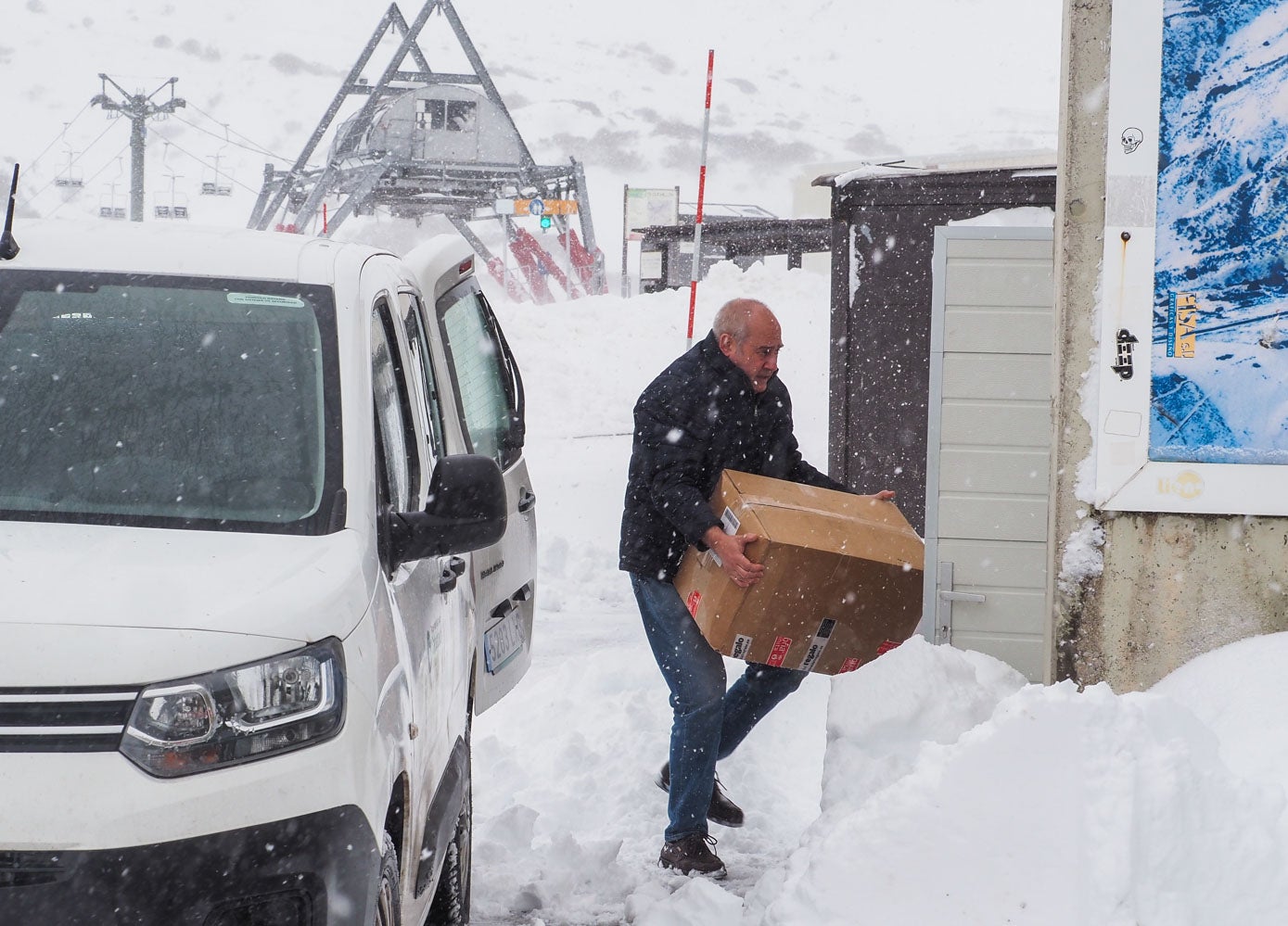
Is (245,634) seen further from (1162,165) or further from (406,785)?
(1162,165)

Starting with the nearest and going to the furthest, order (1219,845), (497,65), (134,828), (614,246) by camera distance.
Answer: (134,828)
(1219,845)
(614,246)
(497,65)

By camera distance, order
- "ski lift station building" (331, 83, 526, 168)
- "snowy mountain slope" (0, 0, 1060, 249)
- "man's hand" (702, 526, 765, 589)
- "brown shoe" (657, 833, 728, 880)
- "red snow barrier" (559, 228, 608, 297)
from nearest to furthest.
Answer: "man's hand" (702, 526, 765, 589), "brown shoe" (657, 833, 728, 880), "ski lift station building" (331, 83, 526, 168), "red snow barrier" (559, 228, 608, 297), "snowy mountain slope" (0, 0, 1060, 249)

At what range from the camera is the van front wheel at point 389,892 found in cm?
268

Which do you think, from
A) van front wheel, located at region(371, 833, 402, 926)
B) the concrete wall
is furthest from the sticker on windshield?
the concrete wall

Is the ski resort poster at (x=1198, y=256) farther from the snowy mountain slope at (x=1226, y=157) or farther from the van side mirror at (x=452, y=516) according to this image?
the van side mirror at (x=452, y=516)

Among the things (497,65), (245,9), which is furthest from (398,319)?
(245,9)

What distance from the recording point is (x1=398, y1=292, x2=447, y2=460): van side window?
4.15 m

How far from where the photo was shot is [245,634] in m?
2.42

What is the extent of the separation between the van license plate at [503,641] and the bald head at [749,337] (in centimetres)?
128

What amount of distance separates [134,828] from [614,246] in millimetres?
112163

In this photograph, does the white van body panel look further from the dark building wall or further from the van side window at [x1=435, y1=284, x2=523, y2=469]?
the dark building wall

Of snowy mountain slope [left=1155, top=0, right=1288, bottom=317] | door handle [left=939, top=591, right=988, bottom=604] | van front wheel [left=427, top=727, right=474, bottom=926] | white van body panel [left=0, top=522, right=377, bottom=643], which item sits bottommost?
van front wheel [left=427, top=727, right=474, bottom=926]

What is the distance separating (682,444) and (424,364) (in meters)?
0.96

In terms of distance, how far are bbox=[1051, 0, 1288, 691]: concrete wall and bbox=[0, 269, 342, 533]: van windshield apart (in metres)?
2.27
